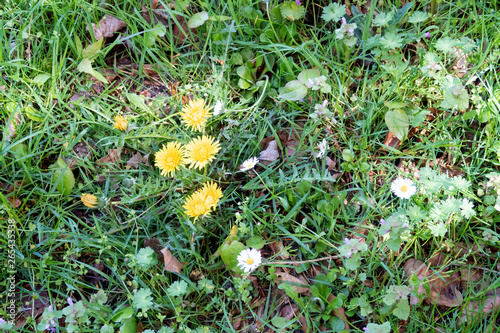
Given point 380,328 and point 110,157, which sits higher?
point 110,157

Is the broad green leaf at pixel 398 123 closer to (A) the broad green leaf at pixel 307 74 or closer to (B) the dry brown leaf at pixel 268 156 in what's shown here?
(A) the broad green leaf at pixel 307 74

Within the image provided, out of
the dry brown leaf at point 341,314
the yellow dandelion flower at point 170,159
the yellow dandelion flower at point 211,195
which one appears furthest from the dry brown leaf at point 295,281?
the yellow dandelion flower at point 170,159

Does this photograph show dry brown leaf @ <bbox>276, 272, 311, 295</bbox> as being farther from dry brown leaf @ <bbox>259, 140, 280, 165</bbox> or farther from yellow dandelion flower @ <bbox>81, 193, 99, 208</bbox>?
yellow dandelion flower @ <bbox>81, 193, 99, 208</bbox>

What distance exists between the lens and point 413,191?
72.9 inches

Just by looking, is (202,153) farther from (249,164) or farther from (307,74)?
(307,74)

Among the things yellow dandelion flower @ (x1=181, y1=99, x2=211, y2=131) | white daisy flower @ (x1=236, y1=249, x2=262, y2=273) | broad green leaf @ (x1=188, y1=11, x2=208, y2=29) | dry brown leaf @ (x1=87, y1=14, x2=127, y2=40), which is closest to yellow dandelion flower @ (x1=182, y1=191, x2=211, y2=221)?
white daisy flower @ (x1=236, y1=249, x2=262, y2=273)

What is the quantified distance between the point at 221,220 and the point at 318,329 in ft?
2.24

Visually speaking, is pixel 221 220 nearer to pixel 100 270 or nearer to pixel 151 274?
pixel 151 274

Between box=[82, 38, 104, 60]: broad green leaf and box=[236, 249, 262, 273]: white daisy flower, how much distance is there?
5.26 feet

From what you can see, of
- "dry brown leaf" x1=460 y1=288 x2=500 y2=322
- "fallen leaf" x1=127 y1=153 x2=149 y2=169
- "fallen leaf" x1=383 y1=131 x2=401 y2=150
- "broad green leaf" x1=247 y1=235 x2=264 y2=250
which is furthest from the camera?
"fallen leaf" x1=127 y1=153 x2=149 y2=169

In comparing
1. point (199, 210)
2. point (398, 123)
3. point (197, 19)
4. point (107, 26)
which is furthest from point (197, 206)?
point (107, 26)

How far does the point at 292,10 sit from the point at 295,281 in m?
1.50

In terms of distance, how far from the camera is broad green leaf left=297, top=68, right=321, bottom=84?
85.3 inches

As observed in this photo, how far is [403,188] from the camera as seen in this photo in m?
1.88
